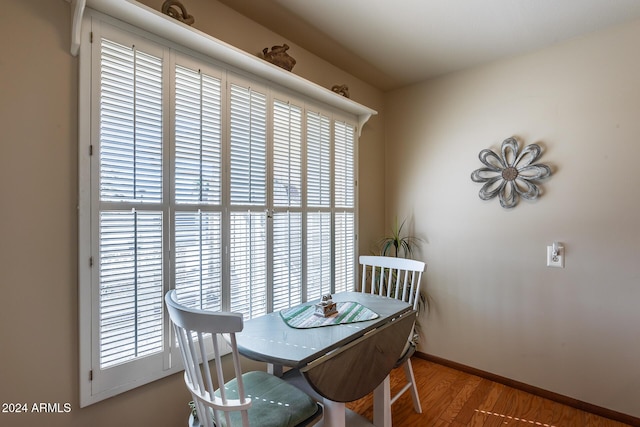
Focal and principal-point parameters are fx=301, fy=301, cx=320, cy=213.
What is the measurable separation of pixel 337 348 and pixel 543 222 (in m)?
1.94

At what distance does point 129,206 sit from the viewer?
1.38 metres

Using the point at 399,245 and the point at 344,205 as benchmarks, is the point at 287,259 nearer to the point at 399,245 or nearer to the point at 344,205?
the point at 344,205

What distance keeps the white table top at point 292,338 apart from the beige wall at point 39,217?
2.11 ft

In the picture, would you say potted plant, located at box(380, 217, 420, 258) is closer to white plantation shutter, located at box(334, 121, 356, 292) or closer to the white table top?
white plantation shutter, located at box(334, 121, 356, 292)

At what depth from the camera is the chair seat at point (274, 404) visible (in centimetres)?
122

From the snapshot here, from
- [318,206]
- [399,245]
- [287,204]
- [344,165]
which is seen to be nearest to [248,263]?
[287,204]

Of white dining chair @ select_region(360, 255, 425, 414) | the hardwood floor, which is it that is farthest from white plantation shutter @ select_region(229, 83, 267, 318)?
the hardwood floor

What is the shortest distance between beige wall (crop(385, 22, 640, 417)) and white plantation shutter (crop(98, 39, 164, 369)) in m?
2.32

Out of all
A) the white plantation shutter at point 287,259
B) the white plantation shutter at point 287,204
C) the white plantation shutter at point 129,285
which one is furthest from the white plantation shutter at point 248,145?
the white plantation shutter at point 129,285

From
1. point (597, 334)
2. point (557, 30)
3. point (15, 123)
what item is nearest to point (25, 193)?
point (15, 123)

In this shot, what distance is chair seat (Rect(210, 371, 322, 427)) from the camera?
4.00 feet

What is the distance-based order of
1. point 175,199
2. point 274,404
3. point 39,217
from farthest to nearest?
point 175,199
point 274,404
point 39,217

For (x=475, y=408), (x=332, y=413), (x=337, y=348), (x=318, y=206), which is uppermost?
(x=318, y=206)

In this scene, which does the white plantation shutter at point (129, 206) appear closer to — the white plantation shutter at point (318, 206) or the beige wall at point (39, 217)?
the beige wall at point (39, 217)
